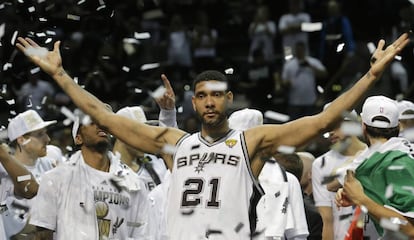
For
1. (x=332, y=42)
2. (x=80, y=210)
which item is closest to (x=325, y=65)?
(x=332, y=42)

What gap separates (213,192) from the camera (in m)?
8.41

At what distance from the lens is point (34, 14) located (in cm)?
1538

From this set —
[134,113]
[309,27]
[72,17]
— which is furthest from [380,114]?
[72,17]

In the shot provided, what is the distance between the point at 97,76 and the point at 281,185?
8.11 metres

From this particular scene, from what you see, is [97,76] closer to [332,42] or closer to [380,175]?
[332,42]

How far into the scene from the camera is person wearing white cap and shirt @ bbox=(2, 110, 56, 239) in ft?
33.8

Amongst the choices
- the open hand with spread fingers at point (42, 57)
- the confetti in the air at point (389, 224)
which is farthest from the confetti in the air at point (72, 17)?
the confetti in the air at point (389, 224)

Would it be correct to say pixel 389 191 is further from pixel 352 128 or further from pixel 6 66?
pixel 6 66

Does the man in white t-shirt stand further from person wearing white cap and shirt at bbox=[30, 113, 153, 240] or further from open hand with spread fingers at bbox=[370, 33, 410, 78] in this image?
open hand with spread fingers at bbox=[370, 33, 410, 78]

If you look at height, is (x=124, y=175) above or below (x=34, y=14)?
below

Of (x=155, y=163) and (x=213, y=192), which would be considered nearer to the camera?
(x=213, y=192)

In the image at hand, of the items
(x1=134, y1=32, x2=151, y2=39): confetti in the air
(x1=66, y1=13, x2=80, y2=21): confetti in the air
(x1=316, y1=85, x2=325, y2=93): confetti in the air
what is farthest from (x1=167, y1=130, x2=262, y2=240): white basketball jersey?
(x1=134, y1=32, x2=151, y2=39): confetti in the air

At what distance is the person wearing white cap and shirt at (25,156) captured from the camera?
1029cm

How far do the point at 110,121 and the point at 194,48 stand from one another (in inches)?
374
